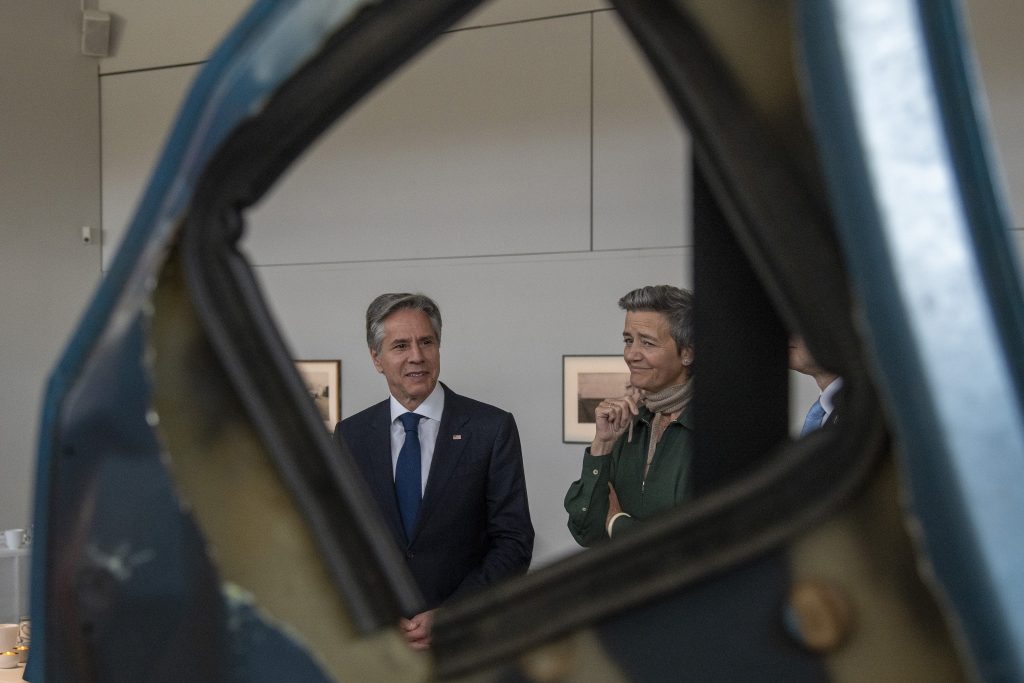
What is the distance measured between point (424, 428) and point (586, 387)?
9.78 ft

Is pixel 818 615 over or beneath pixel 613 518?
over

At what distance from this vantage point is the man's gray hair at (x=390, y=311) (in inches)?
130

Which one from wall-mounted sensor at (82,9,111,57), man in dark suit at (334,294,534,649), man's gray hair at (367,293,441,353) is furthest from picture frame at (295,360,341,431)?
man in dark suit at (334,294,534,649)

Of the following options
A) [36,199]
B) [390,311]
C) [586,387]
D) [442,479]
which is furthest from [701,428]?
[36,199]

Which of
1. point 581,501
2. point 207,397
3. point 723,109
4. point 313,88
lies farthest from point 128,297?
point 581,501

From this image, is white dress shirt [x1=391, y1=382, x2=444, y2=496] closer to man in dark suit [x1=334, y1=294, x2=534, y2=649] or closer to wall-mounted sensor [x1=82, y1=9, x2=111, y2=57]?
man in dark suit [x1=334, y1=294, x2=534, y2=649]

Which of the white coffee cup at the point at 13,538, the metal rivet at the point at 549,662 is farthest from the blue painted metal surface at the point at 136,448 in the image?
the white coffee cup at the point at 13,538

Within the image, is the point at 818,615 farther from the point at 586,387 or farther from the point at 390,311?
the point at 586,387

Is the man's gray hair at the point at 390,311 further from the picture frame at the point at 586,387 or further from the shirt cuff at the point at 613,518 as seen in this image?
the picture frame at the point at 586,387

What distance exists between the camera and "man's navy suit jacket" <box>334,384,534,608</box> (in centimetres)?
300

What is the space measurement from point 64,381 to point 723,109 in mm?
557

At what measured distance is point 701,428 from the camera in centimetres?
96

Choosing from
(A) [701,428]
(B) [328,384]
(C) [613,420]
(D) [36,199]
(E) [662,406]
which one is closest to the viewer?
(A) [701,428]

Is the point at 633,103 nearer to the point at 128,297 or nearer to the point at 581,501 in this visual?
the point at 581,501
